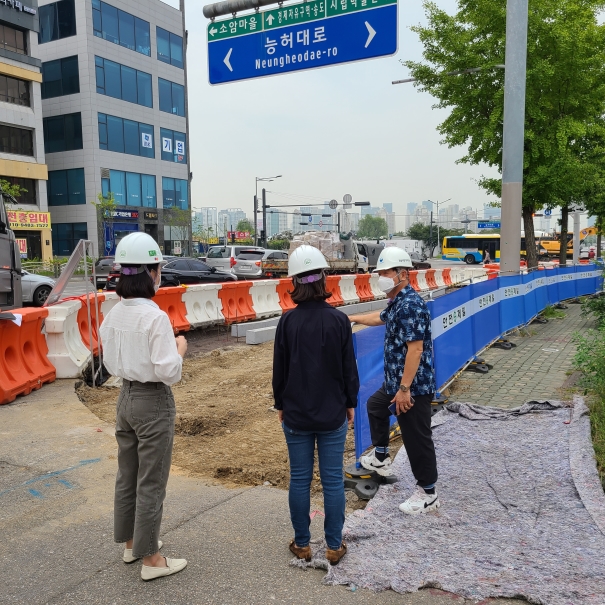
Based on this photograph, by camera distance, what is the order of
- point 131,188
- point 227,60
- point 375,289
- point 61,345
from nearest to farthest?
1. point 61,345
2. point 227,60
3. point 375,289
4. point 131,188

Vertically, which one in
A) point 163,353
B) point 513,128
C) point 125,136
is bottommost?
point 163,353

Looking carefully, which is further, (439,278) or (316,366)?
(439,278)

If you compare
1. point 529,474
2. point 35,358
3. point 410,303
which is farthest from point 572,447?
point 35,358

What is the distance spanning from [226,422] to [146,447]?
3.41 meters

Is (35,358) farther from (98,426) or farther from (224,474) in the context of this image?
(224,474)

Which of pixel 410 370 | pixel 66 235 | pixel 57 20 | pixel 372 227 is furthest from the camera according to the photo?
pixel 372 227

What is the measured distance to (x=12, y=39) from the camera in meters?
40.7

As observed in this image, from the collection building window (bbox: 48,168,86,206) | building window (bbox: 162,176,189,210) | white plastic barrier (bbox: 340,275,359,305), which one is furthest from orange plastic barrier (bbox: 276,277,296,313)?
building window (bbox: 162,176,189,210)

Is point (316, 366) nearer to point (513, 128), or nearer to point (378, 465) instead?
point (378, 465)

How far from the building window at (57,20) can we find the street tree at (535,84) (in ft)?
120

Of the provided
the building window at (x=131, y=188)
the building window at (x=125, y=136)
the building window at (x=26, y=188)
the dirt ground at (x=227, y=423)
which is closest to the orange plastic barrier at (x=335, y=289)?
the dirt ground at (x=227, y=423)

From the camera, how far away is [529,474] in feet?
15.9

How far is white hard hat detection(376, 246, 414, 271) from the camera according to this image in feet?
14.4

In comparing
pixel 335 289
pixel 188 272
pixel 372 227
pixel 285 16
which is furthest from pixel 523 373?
pixel 372 227
